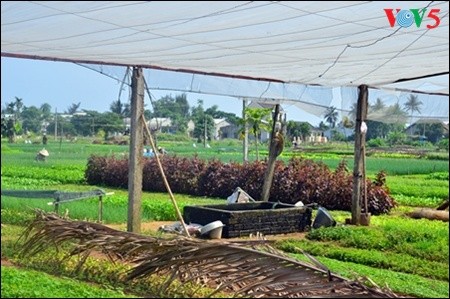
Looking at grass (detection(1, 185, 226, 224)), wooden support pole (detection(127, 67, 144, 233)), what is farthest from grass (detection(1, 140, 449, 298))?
wooden support pole (detection(127, 67, 144, 233))

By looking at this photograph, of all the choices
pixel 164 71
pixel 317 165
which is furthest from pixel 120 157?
pixel 164 71

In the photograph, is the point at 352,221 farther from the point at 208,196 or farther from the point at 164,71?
the point at 208,196

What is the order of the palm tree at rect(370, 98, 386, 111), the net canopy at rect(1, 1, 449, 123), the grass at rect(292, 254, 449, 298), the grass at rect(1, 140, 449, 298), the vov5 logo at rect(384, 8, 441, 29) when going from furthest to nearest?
the palm tree at rect(370, 98, 386, 111), the grass at rect(1, 140, 449, 298), the grass at rect(292, 254, 449, 298), the vov5 logo at rect(384, 8, 441, 29), the net canopy at rect(1, 1, 449, 123)

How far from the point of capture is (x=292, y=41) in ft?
21.5

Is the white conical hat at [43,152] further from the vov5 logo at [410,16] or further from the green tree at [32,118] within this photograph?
the vov5 logo at [410,16]

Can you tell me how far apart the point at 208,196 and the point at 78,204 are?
6432mm

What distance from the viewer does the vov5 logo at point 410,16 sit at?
5.50 meters

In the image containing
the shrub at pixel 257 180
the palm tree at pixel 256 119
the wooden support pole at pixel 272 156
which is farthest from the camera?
the palm tree at pixel 256 119

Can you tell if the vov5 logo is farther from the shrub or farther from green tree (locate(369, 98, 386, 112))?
the shrub

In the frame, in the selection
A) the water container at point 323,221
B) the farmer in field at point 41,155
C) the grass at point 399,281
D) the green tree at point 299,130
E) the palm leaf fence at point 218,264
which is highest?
the green tree at point 299,130

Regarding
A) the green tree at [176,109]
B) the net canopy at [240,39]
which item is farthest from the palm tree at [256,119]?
the net canopy at [240,39]

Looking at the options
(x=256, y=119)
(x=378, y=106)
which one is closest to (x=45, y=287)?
(x=378, y=106)

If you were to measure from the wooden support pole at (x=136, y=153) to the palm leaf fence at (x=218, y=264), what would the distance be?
2.12 meters

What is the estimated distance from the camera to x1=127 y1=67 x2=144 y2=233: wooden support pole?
855 cm
